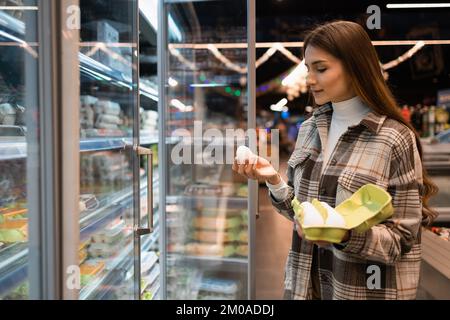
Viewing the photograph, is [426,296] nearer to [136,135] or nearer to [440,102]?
[136,135]

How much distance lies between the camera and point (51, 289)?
50.9 inches

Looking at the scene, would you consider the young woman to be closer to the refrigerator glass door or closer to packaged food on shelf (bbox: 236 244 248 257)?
the refrigerator glass door

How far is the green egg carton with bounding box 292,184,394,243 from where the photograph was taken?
997 millimetres

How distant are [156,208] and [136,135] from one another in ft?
4.52

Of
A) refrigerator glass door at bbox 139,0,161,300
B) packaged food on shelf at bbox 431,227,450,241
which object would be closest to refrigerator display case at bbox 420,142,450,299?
packaged food on shelf at bbox 431,227,450,241

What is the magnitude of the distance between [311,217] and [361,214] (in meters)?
0.13

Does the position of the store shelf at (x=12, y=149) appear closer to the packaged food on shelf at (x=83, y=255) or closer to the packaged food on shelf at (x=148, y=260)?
the packaged food on shelf at (x=83, y=255)

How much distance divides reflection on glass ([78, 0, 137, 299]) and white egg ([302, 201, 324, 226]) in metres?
1.03

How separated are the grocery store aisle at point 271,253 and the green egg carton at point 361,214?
1.28 meters

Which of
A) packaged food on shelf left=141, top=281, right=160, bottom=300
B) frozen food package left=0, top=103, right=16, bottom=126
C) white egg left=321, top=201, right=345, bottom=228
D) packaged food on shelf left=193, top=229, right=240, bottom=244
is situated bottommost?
packaged food on shelf left=141, top=281, right=160, bottom=300

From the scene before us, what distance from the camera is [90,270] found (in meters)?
2.01

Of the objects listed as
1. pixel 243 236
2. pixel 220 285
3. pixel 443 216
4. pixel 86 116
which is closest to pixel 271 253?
pixel 243 236
